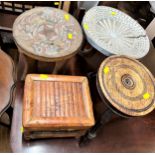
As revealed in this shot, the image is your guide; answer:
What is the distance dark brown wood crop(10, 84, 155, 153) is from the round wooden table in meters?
0.40

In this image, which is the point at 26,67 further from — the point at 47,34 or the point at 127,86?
the point at 127,86

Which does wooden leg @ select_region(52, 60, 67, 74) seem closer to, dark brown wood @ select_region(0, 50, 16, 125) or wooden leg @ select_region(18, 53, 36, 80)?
wooden leg @ select_region(18, 53, 36, 80)

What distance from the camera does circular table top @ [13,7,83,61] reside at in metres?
1.21

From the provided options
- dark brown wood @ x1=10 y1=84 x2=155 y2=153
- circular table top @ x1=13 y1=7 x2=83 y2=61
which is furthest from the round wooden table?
dark brown wood @ x1=10 y1=84 x2=155 y2=153

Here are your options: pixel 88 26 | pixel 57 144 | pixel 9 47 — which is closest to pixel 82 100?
pixel 57 144

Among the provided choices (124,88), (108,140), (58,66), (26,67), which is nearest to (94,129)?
(108,140)

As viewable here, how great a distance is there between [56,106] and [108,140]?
56 cm

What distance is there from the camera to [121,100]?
1.11 metres

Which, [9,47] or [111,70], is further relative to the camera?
[9,47]

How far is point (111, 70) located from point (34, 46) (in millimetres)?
495

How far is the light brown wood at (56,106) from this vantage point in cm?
100

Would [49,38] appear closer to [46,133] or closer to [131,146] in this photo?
[46,133]

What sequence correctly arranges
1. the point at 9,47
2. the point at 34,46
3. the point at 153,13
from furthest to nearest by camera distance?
the point at 9,47
the point at 153,13
the point at 34,46

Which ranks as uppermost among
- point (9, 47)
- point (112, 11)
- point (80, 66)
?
point (112, 11)
